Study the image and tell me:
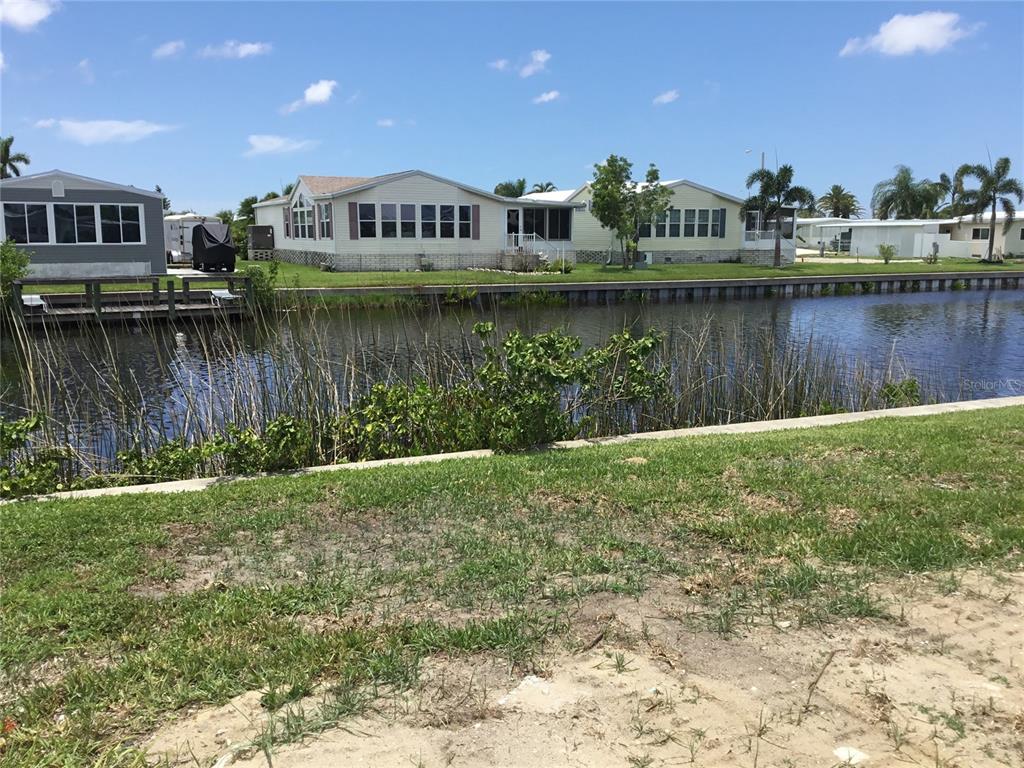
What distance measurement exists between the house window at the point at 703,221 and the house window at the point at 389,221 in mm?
17374

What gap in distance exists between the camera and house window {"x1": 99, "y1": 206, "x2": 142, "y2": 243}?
29.3 meters

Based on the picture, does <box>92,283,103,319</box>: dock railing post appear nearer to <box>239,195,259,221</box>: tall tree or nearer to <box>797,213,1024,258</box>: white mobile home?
<box>239,195,259,221</box>: tall tree

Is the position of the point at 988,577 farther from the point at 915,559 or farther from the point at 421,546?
the point at 421,546

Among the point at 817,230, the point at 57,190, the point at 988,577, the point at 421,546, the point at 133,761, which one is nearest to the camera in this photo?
the point at 133,761

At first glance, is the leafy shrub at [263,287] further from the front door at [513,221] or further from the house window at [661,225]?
the house window at [661,225]

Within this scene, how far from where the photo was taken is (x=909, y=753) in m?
2.81

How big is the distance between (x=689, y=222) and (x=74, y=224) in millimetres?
29480

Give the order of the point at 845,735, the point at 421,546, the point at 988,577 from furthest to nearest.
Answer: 1. the point at 421,546
2. the point at 988,577
3. the point at 845,735

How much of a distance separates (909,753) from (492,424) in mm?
5363

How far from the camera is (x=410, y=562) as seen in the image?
4387mm

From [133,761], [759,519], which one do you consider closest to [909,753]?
[759,519]

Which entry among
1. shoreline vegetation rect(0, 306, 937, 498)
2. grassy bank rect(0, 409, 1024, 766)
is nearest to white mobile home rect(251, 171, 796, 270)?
shoreline vegetation rect(0, 306, 937, 498)

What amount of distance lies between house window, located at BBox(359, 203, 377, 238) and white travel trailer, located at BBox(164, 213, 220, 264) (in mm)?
9037

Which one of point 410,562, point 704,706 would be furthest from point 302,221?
point 704,706
